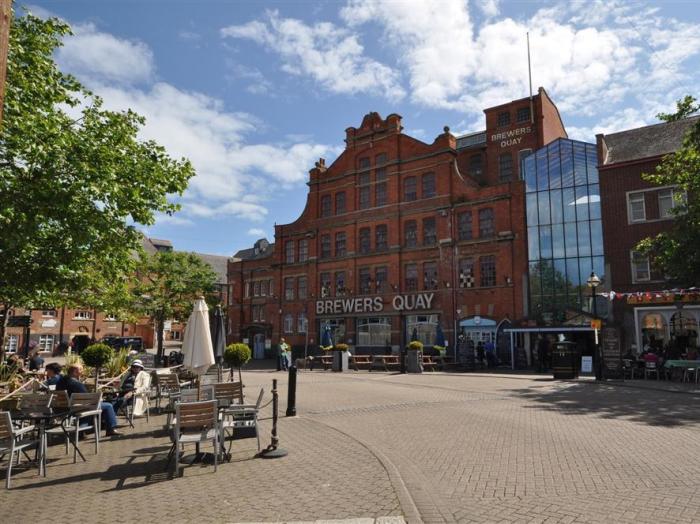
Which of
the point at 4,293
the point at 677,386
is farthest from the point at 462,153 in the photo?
the point at 4,293

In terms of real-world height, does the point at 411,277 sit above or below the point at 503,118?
below

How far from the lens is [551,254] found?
1182 inches

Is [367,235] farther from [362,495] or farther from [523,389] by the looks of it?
[362,495]

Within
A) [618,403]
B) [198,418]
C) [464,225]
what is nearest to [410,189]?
[464,225]

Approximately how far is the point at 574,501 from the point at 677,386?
14971 mm

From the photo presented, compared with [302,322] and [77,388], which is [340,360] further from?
[77,388]

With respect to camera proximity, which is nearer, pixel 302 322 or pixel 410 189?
pixel 410 189

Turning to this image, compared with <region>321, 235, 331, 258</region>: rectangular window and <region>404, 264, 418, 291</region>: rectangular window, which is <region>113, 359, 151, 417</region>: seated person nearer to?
<region>404, 264, 418, 291</region>: rectangular window

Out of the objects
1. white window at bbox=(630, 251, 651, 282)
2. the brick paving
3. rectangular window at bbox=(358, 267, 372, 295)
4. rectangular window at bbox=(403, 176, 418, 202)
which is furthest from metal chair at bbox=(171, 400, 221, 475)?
rectangular window at bbox=(403, 176, 418, 202)

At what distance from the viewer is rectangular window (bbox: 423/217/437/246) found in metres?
35.3

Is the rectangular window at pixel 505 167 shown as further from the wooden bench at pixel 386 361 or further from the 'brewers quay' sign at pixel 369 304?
the wooden bench at pixel 386 361

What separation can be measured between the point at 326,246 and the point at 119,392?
98.1ft

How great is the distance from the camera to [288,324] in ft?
139

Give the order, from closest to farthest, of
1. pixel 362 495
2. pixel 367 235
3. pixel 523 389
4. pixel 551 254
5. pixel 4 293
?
pixel 362 495, pixel 4 293, pixel 523 389, pixel 551 254, pixel 367 235
